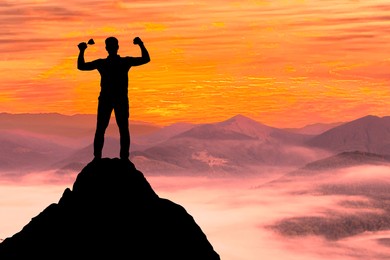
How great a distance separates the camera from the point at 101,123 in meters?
32.7

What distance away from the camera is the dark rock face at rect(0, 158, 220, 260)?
99.4 ft

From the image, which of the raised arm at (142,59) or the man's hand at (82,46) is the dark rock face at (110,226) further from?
the man's hand at (82,46)

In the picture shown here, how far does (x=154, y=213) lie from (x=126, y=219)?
128 cm

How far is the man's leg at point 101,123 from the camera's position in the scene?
1276 inches

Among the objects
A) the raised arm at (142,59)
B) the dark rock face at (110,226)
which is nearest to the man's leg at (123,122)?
A: the dark rock face at (110,226)

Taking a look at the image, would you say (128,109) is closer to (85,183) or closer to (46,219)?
(85,183)

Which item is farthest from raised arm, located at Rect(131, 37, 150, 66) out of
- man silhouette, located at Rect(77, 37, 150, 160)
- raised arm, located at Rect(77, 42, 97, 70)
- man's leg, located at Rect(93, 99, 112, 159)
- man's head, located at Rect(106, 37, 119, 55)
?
man's leg, located at Rect(93, 99, 112, 159)

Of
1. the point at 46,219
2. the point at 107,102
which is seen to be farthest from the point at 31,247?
the point at 107,102

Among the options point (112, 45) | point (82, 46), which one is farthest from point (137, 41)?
point (82, 46)

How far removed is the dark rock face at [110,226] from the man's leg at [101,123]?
2.65 ft

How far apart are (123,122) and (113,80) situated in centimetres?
183

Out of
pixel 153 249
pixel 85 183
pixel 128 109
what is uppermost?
pixel 128 109

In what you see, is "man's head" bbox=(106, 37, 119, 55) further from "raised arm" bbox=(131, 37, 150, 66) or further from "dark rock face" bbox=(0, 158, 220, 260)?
"dark rock face" bbox=(0, 158, 220, 260)

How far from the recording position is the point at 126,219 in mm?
31078
